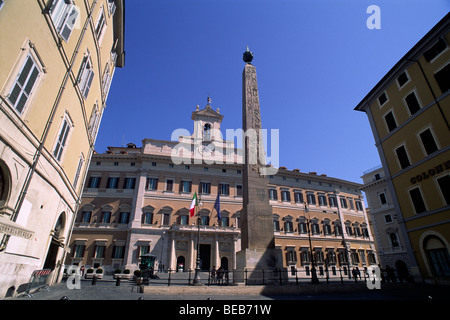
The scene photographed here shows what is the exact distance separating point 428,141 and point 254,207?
11492 millimetres

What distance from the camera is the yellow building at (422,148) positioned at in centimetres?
1383

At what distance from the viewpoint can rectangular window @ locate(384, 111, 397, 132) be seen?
1766 centimetres

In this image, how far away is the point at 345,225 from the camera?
3497 centimetres

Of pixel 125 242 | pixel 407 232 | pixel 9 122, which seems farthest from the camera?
pixel 125 242

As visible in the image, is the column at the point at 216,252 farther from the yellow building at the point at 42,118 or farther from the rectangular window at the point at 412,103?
the rectangular window at the point at 412,103

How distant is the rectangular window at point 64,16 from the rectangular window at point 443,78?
19.3 m

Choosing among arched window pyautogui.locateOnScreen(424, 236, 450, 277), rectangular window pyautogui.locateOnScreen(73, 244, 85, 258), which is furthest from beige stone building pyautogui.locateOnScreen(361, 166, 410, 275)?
rectangular window pyautogui.locateOnScreen(73, 244, 85, 258)

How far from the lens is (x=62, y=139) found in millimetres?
10438

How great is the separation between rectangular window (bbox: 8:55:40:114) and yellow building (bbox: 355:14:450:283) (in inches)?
764

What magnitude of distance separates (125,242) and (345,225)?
97.0ft

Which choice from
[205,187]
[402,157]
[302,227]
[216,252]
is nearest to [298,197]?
[302,227]

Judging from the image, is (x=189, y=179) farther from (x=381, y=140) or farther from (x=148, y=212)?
(x=381, y=140)

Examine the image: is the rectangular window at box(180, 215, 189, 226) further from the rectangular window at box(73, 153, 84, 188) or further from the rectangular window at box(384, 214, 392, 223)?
the rectangular window at box(384, 214, 392, 223)
